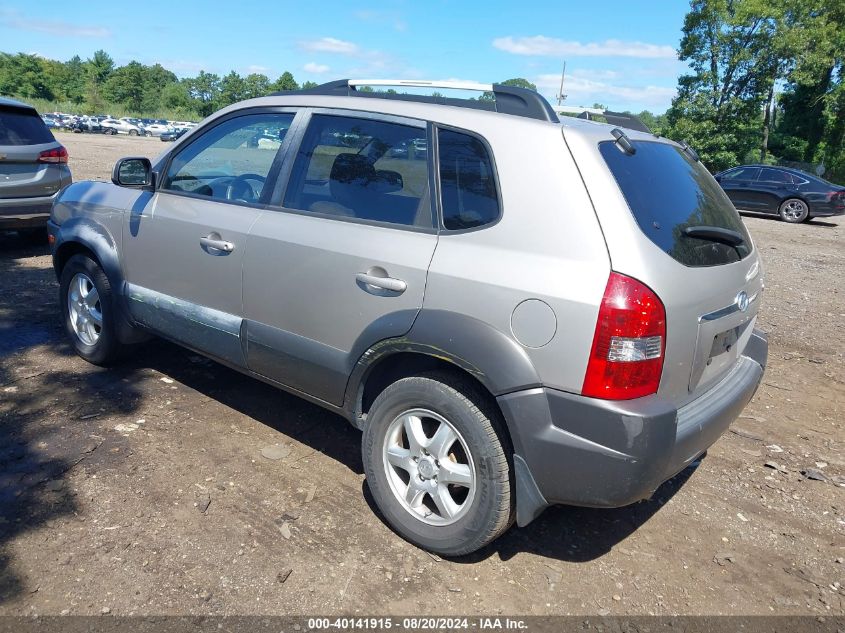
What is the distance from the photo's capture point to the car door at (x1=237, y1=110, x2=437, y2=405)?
9.47ft

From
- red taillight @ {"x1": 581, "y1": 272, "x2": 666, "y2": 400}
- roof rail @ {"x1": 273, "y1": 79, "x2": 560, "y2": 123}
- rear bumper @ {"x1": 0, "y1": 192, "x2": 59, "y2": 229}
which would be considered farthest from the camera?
rear bumper @ {"x1": 0, "y1": 192, "x2": 59, "y2": 229}

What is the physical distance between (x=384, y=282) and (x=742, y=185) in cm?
1806

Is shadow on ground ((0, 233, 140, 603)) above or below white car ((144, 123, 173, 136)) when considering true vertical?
above

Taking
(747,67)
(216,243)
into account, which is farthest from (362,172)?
(747,67)

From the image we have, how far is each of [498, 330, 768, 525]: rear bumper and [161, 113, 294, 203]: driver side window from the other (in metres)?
1.98

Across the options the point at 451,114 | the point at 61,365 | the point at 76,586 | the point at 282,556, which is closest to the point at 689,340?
the point at 451,114

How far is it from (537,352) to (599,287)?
13.1 inches

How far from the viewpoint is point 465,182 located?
9.25 ft

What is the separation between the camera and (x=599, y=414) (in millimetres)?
2381

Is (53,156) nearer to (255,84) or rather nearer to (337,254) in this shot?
(337,254)

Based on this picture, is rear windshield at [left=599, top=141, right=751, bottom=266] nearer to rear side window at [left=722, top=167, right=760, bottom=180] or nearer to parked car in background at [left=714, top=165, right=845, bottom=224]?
parked car in background at [left=714, top=165, right=845, bottom=224]

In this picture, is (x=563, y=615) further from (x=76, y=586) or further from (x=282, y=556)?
(x=76, y=586)

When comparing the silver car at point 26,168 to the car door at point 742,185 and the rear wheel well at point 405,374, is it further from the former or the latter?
the car door at point 742,185

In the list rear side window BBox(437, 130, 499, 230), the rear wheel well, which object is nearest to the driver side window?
rear side window BBox(437, 130, 499, 230)
